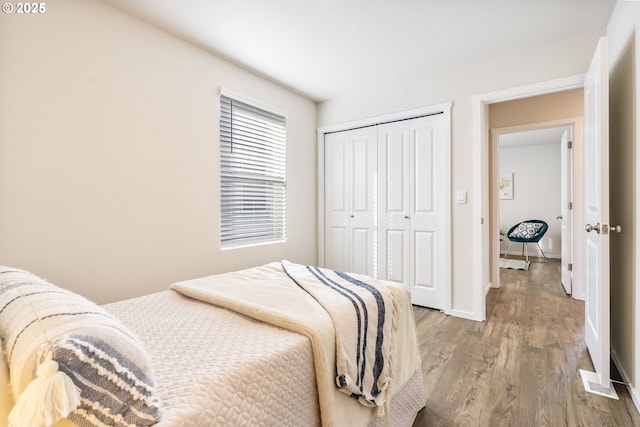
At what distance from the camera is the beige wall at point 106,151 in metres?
1.87

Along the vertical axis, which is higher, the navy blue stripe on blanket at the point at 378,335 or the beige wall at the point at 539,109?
the beige wall at the point at 539,109

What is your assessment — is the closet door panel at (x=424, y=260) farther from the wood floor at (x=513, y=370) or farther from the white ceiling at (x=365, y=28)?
the white ceiling at (x=365, y=28)

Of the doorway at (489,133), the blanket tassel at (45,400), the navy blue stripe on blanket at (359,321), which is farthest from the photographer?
the doorway at (489,133)

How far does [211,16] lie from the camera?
2326mm

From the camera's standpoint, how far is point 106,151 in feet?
7.25

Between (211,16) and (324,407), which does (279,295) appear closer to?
(324,407)

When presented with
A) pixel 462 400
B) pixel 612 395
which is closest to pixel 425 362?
pixel 462 400

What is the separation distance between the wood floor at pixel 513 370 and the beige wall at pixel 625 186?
0.25 m

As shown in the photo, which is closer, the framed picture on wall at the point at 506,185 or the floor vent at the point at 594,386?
the floor vent at the point at 594,386

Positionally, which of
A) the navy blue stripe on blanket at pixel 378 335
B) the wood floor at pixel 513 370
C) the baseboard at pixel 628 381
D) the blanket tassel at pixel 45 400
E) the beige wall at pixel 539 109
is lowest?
the wood floor at pixel 513 370

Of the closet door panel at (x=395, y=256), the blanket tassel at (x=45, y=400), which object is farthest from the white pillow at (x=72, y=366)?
the closet door panel at (x=395, y=256)

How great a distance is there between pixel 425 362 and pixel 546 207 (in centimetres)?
A: 607

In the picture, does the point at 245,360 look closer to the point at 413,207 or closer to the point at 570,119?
the point at 413,207

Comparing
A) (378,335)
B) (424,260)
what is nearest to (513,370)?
(378,335)
